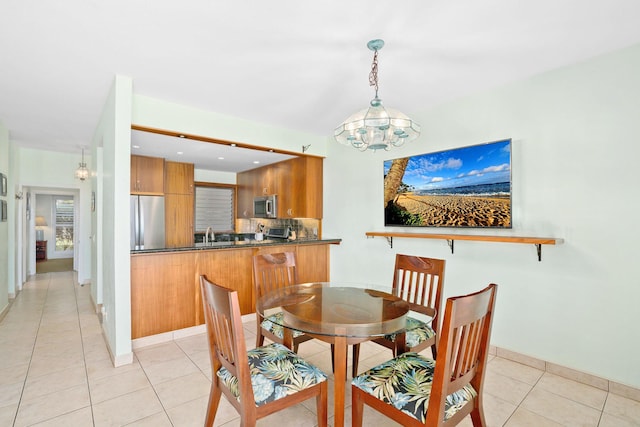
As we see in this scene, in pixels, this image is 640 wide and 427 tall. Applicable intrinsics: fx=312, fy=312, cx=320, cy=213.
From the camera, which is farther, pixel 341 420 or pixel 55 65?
pixel 55 65

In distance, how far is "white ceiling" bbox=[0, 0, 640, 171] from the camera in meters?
1.80

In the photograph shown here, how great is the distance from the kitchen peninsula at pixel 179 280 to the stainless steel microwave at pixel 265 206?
4.42 ft

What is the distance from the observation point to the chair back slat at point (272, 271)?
260 cm

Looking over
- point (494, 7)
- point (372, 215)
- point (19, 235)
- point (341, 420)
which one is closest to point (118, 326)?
point (341, 420)

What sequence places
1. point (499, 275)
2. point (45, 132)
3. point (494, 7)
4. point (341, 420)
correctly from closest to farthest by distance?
point (341, 420)
point (494, 7)
point (499, 275)
point (45, 132)

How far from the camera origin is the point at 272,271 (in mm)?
2779

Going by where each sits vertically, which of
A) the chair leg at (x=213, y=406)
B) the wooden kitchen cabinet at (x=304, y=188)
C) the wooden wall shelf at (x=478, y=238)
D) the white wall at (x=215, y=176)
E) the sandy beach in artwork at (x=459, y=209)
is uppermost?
the white wall at (x=215, y=176)

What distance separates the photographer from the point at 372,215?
3.99m

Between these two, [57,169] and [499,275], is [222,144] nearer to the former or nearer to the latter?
[499,275]

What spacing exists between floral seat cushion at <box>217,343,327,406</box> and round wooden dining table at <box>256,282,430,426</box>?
0.17 m

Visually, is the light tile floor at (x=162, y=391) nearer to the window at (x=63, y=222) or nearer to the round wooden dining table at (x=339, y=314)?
the round wooden dining table at (x=339, y=314)

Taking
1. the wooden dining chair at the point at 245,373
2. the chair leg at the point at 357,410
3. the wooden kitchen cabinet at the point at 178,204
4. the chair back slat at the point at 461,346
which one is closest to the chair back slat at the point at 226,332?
the wooden dining chair at the point at 245,373

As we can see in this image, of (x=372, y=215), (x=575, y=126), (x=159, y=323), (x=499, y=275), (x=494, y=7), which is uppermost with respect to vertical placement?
(x=494, y=7)

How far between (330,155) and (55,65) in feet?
10.3
